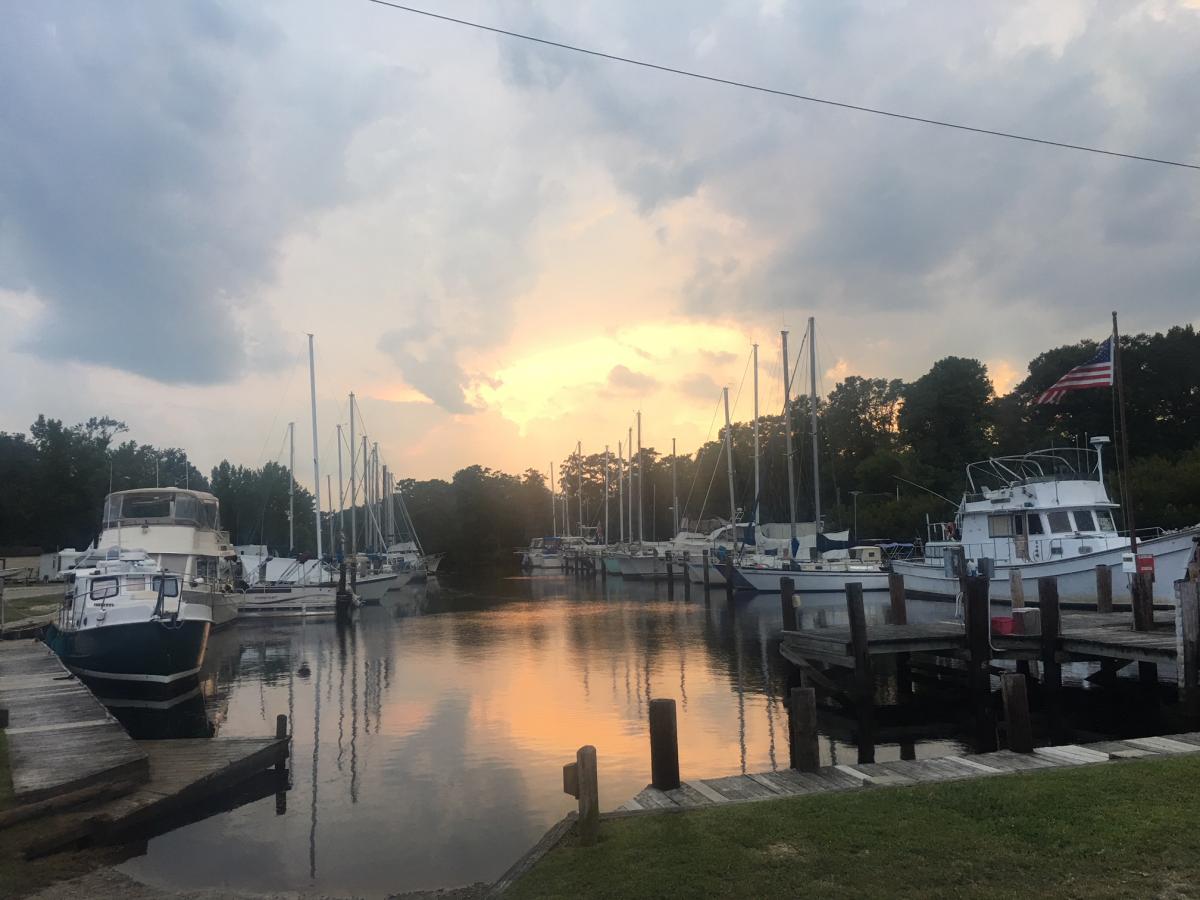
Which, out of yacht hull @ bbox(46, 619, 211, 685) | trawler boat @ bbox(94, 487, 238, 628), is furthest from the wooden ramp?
trawler boat @ bbox(94, 487, 238, 628)

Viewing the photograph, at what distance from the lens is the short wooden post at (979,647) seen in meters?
18.3

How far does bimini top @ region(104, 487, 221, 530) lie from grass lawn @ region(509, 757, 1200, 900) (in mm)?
30272

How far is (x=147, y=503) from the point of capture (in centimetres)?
3469

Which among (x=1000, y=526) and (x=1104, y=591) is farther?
(x=1000, y=526)

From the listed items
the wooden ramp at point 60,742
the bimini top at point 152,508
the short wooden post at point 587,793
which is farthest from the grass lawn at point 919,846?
the bimini top at point 152,508

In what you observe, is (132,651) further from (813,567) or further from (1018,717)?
(813,567)

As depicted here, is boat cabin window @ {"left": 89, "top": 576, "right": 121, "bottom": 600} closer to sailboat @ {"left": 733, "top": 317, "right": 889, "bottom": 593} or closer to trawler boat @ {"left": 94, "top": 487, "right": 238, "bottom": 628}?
trawler boat @ {"left": 94, "top": 487, "right": 238, "bottom": 628}

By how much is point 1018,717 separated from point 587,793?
22.0 feet

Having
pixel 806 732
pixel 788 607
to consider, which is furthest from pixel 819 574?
pixel 806 732

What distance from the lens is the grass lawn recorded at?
719 cm

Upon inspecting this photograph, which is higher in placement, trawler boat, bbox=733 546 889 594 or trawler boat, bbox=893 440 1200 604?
trawler boat, bbox=893 440 1200 604

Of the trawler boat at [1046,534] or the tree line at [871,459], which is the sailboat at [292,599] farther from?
the trawler boat at [1046,534]

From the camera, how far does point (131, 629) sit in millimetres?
23156

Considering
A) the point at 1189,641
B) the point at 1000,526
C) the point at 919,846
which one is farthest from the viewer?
the point at 1000,526
